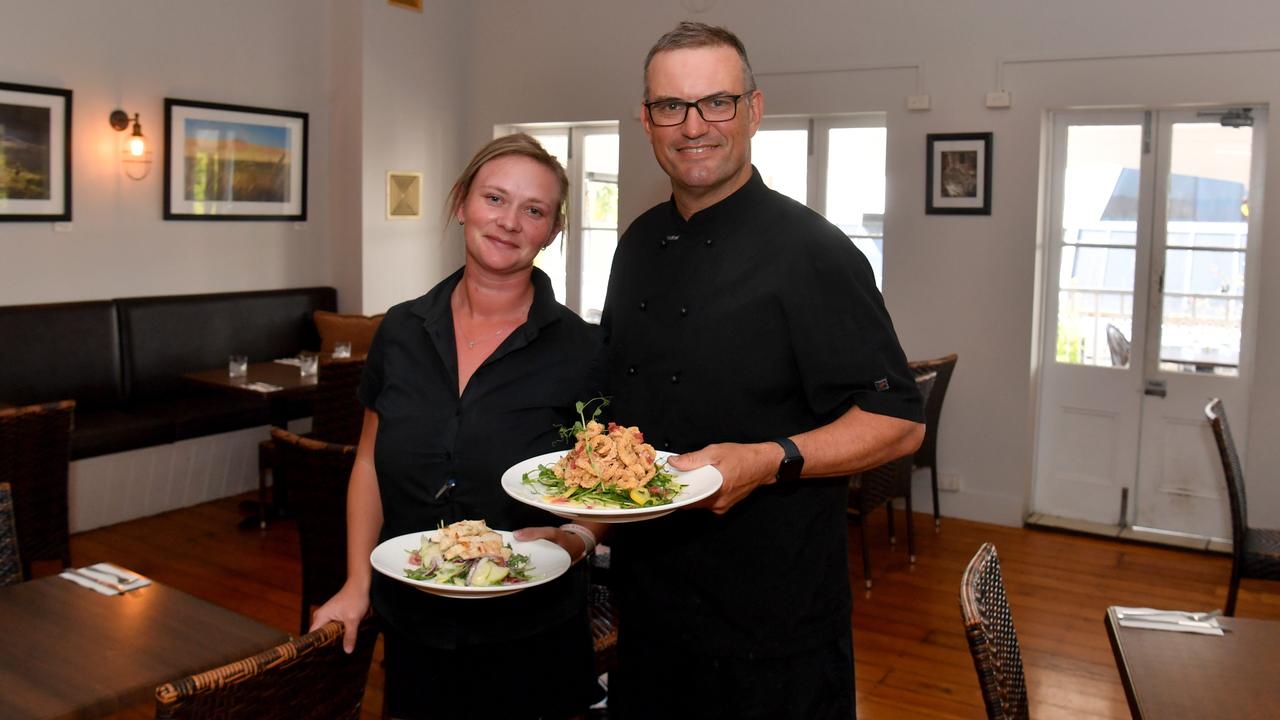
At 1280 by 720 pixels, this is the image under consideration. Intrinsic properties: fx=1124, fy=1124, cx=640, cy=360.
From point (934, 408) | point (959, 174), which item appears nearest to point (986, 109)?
point (959, 174)

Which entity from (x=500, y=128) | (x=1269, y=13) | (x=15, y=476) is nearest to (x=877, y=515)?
(x=1269, y=13)

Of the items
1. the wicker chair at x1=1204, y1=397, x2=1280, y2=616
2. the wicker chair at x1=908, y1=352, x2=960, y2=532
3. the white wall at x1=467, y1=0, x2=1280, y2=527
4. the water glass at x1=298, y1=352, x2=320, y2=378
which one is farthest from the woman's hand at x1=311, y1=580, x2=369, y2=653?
the white wall at x1=467, y1=0, x2=1280, y2=527

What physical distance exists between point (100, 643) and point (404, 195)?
5.72 metres

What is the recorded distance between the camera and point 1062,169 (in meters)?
6.04

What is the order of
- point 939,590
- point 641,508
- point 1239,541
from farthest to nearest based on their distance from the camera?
point 939,590, point 1239,541, point 641,508

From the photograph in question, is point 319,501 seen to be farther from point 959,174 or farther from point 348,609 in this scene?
point 959,174

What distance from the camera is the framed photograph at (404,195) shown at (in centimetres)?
751

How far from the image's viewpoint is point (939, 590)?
200 inches

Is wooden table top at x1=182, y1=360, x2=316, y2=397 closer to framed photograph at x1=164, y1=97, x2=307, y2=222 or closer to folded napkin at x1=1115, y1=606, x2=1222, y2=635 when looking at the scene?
framed photograph at x1=164, y1=97, x2=307, y2=222

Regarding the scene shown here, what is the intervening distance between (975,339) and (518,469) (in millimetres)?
4790

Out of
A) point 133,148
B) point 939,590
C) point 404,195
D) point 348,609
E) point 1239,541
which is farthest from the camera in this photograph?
point 404,195

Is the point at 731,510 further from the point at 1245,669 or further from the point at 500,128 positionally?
the point at 500,128

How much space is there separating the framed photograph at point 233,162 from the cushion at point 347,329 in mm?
759

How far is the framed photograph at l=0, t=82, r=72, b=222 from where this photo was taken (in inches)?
229
